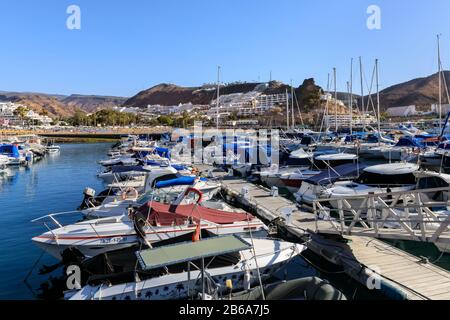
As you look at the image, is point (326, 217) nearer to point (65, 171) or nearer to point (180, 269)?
point (180, 269)

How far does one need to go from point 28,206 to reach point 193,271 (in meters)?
20.6

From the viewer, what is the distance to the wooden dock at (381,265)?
10336 mm

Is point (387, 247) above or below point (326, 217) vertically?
below

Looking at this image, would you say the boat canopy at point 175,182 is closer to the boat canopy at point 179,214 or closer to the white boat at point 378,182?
the boat canopy at point 179,214

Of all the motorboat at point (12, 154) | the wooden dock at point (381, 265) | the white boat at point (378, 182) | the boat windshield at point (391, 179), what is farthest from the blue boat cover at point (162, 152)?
the wooden dock at point (381, 265)

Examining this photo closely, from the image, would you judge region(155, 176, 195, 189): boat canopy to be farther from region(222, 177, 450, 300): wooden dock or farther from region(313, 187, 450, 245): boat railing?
region(313, 187, 450, 245): boat railing

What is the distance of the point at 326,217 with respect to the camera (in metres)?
14.1

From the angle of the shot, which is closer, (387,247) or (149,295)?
Result: (149,295)

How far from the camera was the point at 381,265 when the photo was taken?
12.2 m

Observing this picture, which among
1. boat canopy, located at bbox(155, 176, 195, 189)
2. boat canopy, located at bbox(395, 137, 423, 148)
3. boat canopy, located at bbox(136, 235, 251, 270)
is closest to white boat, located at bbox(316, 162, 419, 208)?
boat canopy, located at bbox(155, 176, 195, 189)

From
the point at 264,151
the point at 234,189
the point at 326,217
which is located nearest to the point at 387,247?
the point at 326,217

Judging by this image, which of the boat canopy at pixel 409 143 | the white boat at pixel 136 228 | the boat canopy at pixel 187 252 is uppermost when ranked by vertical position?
the boat canopy at pixel 409 143

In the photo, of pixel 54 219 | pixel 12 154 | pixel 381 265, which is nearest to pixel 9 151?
pixel 12 154
